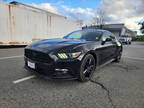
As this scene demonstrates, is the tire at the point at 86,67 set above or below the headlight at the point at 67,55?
below

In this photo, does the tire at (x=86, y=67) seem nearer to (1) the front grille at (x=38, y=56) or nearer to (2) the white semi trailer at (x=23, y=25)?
(1) the front grille at (x=38, y=56)

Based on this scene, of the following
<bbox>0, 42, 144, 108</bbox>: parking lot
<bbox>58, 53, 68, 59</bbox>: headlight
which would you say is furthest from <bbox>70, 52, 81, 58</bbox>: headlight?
<bbox>0, 42, 144, 108</bbox>: parking lot

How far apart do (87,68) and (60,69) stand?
80 centimetres

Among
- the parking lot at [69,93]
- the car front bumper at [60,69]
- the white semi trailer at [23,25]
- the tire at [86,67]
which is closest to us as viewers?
the parking lot at [69,93]

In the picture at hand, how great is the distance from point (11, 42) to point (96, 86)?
739 centimetres

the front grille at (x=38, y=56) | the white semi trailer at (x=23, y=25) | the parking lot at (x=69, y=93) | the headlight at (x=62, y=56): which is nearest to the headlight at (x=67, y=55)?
the headlight at (x=62, y=56)

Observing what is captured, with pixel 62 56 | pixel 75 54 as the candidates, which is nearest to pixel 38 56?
pixel 62 56

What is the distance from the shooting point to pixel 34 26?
838cm

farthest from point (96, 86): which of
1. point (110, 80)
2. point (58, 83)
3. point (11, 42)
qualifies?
point (11, 42)

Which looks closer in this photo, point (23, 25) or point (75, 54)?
point (75, 54)

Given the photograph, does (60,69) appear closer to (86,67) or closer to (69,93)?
(69,93)

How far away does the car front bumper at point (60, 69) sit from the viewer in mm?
1968

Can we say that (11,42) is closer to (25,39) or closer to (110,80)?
(25,39)

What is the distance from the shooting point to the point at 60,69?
1.99 metres
